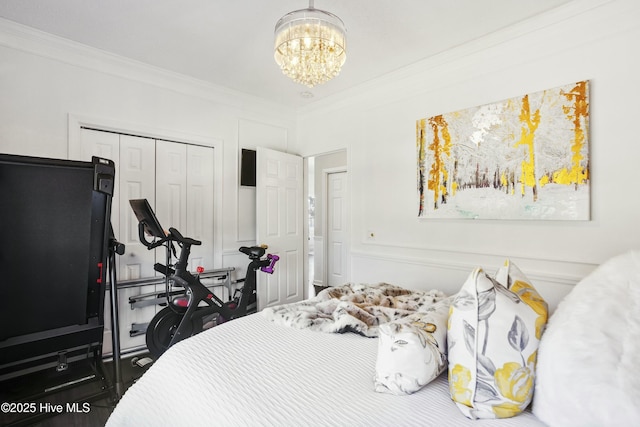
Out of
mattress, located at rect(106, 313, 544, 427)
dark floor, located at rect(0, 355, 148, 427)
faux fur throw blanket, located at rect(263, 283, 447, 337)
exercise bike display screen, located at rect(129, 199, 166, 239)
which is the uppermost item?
exercise bike display screen, located at rect(129, 199, 166, 239)

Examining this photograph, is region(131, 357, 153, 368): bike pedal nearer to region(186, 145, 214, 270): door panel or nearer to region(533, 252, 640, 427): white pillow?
region(186, 145, 214, 270): door panel

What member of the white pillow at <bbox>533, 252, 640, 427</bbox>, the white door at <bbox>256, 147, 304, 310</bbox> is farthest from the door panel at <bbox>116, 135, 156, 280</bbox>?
the white pillow at <bbox>533, 252, 640, 427</bbox>

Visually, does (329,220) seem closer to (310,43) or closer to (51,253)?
(310,43)

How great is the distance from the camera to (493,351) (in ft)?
3.10

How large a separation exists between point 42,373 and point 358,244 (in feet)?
9.74

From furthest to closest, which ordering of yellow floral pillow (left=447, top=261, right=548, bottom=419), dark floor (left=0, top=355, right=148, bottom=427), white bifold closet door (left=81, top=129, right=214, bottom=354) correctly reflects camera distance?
white bifold closet door (left=81, top=129, right=214, bottom=354) → dark floor (left=0, top=355, right=148, bottom=427) → yellow floral pillow (left=447, top=261, right=548, bottom=419)

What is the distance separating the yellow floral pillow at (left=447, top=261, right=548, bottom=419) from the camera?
0.92 meters

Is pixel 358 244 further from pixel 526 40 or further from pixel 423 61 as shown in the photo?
pixel 526 40

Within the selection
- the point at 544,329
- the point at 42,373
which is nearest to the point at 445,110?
the point at 544,329

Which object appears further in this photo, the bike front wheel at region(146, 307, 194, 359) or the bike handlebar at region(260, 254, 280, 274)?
the bike handlebar at region(260, 254, 280, 274)

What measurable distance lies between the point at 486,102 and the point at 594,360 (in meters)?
2.43

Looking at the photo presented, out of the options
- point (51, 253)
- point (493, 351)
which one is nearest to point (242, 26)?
A: point (51, 253)

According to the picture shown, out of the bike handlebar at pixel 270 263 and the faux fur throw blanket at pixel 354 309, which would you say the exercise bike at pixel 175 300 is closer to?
the bike handlebar at pixel 270 263

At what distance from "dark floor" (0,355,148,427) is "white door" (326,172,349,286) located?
12.8 feet
